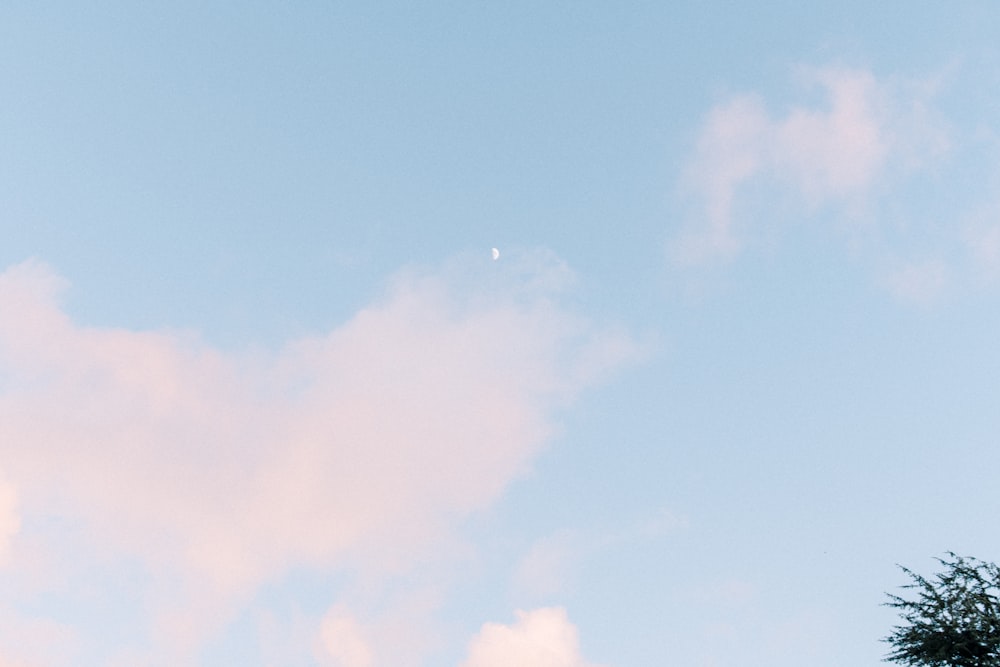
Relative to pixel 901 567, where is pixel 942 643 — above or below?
below

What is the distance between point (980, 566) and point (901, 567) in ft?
12.4

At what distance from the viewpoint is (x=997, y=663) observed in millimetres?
44531

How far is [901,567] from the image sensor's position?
4984 cm

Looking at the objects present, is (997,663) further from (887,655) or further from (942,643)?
(887,655)

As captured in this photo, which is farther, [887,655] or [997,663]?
[887,655]

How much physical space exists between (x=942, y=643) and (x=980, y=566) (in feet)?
14.9

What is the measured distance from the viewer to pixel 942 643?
152ft

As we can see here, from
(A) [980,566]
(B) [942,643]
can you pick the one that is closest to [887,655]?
(B) [942,643]

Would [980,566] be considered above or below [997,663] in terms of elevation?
→ above

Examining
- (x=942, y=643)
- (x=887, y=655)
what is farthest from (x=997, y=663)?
(x=887, y=655)

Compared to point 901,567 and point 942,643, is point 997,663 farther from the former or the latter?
point 901,567

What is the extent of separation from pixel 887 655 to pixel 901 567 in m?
4.58

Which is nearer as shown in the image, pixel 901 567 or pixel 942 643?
pixel 942 643

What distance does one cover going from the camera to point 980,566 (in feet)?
157
